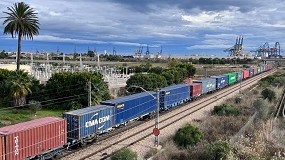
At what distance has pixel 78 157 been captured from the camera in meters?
22.8

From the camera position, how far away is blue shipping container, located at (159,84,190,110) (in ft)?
129

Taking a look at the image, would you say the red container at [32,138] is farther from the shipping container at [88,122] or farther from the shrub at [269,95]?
the shrub at [269,95]

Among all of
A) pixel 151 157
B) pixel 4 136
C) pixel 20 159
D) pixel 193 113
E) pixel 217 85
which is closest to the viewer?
pixel 4 136

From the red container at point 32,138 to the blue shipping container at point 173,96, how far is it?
61.8ft

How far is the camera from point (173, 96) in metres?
42.5

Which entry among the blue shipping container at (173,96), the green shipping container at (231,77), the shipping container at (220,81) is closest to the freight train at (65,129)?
the blue shipping container at (173,96)

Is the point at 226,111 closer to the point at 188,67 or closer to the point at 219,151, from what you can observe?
the point at 219,151

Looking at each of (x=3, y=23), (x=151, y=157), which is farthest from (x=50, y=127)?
(x=3, y=23)

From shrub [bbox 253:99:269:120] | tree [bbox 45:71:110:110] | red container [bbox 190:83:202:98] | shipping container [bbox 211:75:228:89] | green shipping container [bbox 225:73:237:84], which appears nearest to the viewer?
shrub [bbox 253:99:269:120]

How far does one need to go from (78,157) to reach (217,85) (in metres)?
49.2

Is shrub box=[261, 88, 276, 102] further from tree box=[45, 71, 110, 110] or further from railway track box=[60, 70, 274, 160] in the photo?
Result: tree box=[45, 71, 110, 110]

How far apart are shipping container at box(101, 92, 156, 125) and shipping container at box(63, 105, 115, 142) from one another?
1.09 metres

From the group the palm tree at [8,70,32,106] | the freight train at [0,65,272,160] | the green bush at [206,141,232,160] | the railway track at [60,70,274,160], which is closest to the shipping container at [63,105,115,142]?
the freight train at [0,65,272,160]

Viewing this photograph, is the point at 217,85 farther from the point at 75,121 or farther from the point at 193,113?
the point at 75,121
